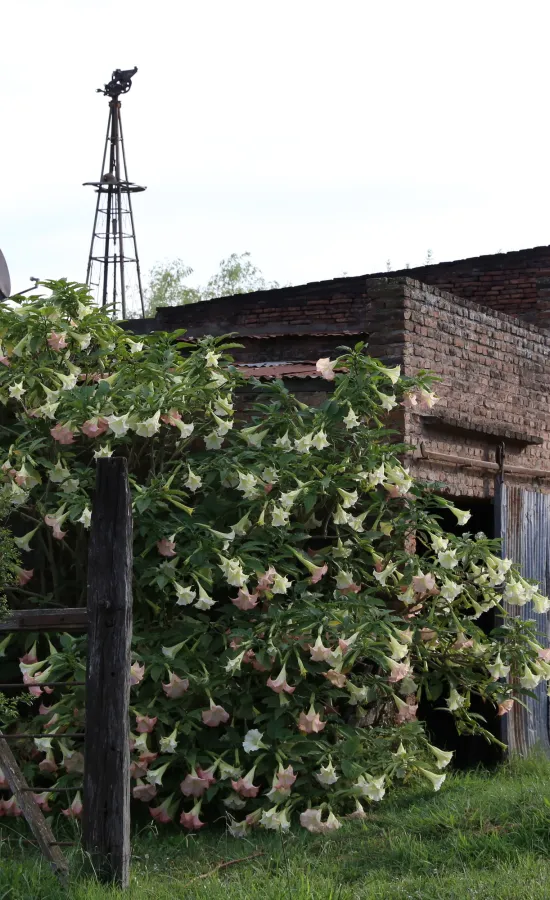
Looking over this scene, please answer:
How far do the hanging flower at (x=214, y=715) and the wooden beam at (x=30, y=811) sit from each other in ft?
4.89

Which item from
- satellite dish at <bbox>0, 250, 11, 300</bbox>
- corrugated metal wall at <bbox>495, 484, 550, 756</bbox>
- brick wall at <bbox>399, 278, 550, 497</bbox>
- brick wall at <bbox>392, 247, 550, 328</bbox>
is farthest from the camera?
brick wall at <bbox>392, 247, 550, 328</bbox>

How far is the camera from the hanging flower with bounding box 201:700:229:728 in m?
7.70

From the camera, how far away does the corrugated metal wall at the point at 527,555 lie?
1008 centimetres

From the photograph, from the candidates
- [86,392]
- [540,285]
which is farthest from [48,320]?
[540,285]

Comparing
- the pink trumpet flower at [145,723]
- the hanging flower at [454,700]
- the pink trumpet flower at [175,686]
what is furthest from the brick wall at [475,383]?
the pink trumpet flower at [145,723]

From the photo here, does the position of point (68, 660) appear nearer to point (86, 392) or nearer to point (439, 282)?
point (86, 392)

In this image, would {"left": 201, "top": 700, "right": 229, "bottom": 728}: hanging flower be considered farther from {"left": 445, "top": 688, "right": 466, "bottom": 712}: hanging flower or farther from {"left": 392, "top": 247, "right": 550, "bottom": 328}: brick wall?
{"left": 392, "top": 247, "right": 550, "bottom": 328}: brick wall

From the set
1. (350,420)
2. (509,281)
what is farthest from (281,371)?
(509,281)

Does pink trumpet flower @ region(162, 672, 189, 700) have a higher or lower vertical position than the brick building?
lower

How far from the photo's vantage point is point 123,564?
246 inches

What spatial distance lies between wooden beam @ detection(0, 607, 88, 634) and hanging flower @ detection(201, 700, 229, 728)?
5.06 ft

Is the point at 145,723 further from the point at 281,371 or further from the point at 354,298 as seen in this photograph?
the point at 354,298

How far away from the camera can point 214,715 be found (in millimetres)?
7711

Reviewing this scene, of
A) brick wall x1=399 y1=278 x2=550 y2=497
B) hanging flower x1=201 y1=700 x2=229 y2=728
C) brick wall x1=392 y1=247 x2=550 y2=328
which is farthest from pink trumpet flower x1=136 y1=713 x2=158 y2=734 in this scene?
brick wall x1=392 y1=247 x2=550 y2=328
